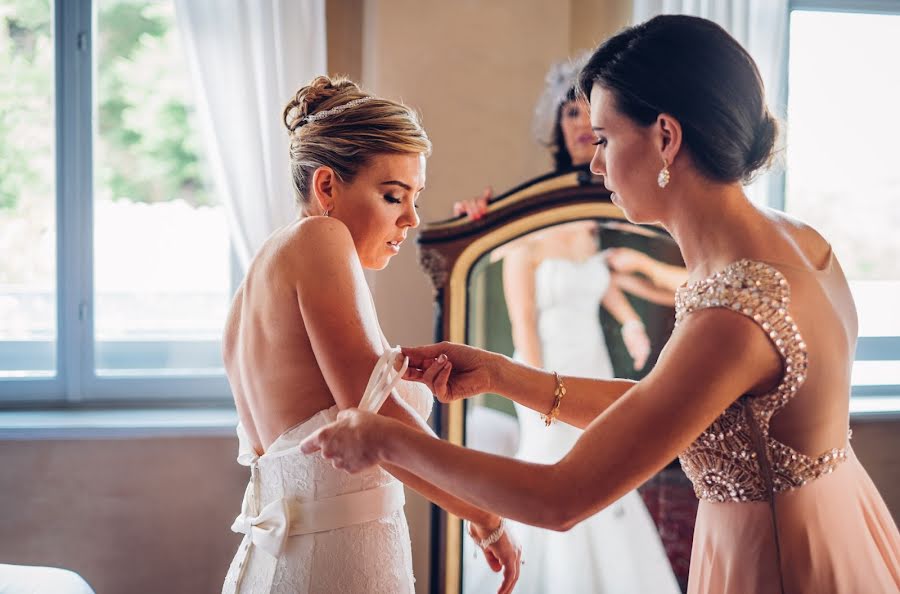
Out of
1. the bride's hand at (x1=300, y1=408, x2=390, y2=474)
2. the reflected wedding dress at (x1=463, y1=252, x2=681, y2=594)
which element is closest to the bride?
the bride's hand at (x1=300, y1=408, x2=390, y2=474)

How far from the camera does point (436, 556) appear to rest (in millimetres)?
2559

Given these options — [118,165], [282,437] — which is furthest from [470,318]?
[118,165]

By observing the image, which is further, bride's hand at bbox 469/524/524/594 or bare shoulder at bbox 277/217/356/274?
bride's hand at bbox 469/524/524/594

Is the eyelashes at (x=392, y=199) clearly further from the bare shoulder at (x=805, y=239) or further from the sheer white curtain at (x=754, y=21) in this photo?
the sheer white curtain at (x=754, y=21)

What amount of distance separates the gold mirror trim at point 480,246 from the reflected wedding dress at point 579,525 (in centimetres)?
12

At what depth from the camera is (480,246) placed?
98.0 inches

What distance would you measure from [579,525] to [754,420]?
152 cm

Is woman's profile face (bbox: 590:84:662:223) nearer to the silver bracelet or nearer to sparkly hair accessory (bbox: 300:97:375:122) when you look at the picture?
sparkly hair accessory (bbox: 300:97:375:122)

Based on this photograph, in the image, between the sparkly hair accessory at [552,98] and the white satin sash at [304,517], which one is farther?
the sparkly hair accessory at [552,98]

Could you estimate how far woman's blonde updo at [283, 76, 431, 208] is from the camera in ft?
5.14

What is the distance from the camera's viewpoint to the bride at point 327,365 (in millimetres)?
1386

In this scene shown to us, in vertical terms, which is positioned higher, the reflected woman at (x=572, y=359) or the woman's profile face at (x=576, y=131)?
the woman's profile face at (x=576, y=131)

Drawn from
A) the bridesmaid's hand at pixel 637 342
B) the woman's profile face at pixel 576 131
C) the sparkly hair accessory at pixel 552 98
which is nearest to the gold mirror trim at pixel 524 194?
the woman's profile face at pixel 576 131

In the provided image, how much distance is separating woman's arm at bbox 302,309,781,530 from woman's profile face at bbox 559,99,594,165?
1684 mm
